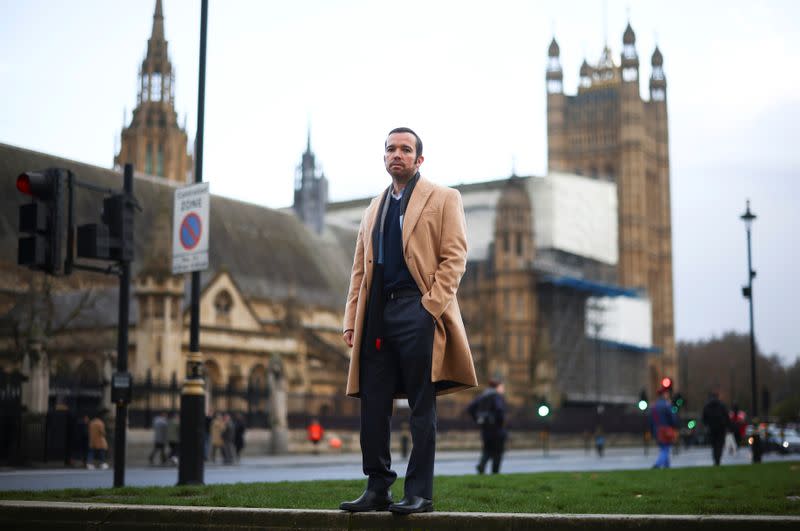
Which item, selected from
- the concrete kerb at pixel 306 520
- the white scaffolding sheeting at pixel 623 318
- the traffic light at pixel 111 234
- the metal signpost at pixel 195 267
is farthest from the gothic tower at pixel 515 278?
the concrete kerb at pixel 306 520

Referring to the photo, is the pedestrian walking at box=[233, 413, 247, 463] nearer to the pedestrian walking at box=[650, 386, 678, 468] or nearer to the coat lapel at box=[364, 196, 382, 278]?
the pedestrian walking at box=[650, 386, 678, 468]

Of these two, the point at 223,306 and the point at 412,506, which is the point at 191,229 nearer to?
the point at 412,506

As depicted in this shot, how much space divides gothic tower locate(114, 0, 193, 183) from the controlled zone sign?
65329mm

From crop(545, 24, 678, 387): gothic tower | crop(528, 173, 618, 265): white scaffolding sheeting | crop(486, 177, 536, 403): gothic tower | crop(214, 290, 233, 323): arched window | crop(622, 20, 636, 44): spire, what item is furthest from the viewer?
crop(622, 20, 636, 44): spire

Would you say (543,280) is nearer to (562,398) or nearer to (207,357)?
(562,398)

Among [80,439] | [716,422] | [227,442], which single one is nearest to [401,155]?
[716,422]

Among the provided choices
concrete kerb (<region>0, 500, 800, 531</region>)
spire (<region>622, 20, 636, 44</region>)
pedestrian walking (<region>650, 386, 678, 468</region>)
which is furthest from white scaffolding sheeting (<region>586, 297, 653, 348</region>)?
concrete kerb (<region>0, 500, 800, 531</region>)

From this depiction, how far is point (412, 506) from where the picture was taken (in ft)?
18.0

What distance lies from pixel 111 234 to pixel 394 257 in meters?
5.85

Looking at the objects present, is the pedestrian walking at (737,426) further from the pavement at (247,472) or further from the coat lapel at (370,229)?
the coat lapel at (370,229)

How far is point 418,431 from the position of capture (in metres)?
5.68

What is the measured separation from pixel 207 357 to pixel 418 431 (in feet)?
159

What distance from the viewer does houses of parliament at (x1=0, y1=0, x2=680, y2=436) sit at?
142 feet

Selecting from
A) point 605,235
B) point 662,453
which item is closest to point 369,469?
point 662,453
